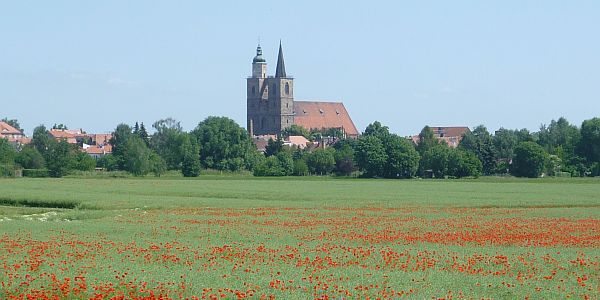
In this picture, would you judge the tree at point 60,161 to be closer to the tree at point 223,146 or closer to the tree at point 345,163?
the tree at point 223,146

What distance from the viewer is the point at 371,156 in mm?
156875

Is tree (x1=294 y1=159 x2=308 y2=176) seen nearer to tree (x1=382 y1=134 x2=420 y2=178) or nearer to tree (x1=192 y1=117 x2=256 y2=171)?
tree (x1=192 y1=117 x2=256 y2=171)

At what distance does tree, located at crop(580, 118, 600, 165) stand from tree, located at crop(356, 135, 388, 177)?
38619 millimetres

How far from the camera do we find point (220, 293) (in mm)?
22703

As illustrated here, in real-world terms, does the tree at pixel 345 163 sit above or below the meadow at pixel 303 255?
above

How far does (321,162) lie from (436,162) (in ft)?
89.2

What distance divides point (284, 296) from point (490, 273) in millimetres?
7062

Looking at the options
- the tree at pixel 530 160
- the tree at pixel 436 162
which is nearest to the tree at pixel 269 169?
the tree at pixel 436 162

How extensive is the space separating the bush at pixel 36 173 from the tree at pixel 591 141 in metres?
90.5

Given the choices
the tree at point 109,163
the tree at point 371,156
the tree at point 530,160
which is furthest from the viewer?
the tree at point 109,163

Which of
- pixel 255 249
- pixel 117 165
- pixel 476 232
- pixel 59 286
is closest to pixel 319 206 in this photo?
pixel 476 232

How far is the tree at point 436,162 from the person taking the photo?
509 ft

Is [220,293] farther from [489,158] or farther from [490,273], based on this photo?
[489,158]

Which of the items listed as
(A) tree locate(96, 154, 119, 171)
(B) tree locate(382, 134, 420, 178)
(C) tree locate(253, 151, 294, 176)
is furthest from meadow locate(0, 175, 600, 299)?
(A) tree locate(96, 154, 119, 171)
